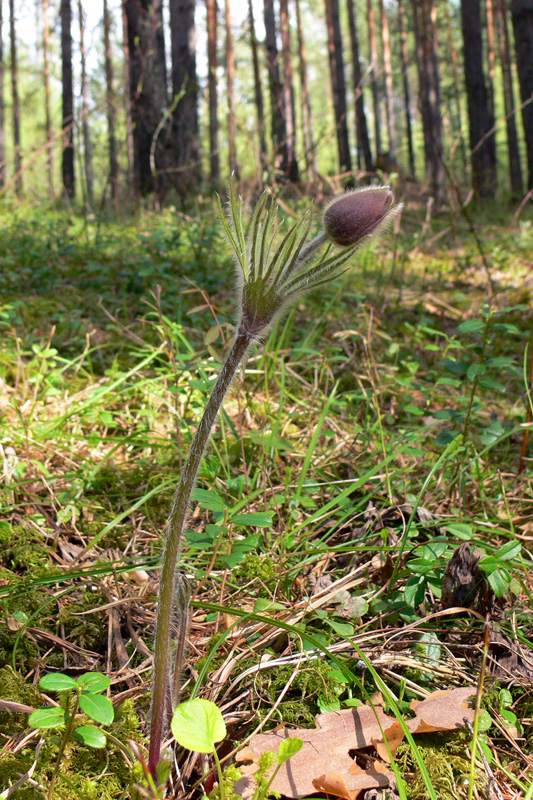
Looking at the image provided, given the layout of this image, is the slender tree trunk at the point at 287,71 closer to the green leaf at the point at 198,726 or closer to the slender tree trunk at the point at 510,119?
the slender tree trunk at the point at 510,119

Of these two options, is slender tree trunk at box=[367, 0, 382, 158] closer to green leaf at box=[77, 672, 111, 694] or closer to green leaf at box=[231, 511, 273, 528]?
green leaf at box=[231, 511, 273, 528]

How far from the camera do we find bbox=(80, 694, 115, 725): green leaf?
82 centimetres

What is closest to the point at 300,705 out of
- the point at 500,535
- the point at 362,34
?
the point at 500,535

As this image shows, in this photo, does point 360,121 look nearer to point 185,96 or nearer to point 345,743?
point 185,96

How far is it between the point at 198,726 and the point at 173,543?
0.26 meters

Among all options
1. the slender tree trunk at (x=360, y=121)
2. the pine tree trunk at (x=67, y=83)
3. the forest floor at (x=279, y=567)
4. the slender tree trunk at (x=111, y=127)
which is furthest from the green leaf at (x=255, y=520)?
the pine tree trunk at (x=67, y=83)

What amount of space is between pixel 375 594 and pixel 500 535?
0.45 m

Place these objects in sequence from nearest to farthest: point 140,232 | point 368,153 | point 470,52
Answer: point 140,232, point 470,52, point 368,153

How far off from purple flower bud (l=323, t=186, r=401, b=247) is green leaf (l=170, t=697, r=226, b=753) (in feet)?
2.47

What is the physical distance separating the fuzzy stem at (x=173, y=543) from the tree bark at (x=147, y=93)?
588 cm

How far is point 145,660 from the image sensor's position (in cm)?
115

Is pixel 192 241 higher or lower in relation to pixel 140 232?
lower

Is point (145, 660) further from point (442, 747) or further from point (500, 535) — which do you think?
point (500, 535)

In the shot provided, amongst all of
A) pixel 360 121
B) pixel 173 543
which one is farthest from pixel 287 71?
pixel 173 543
